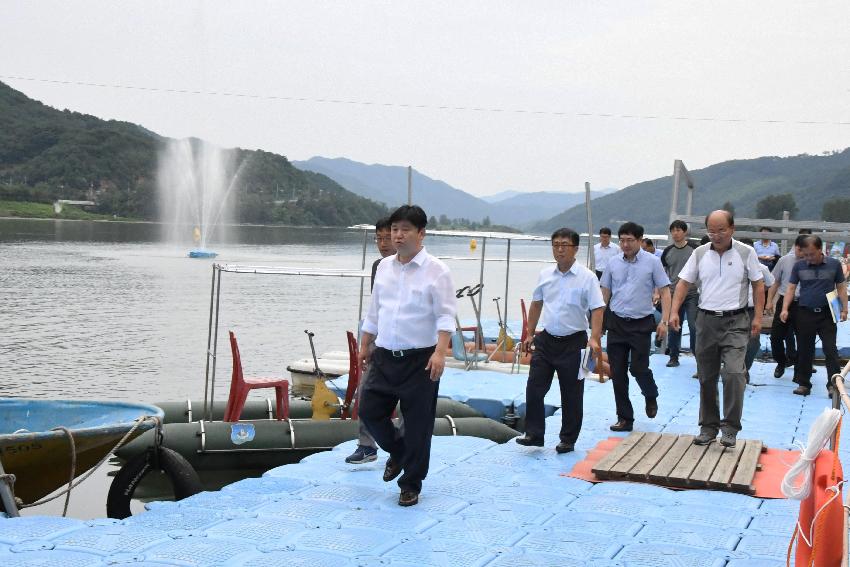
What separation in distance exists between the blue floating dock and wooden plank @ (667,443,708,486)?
0.12 m

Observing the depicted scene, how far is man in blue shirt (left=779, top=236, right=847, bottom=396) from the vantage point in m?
11.6

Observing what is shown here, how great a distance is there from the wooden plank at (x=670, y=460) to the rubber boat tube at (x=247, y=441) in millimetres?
3298

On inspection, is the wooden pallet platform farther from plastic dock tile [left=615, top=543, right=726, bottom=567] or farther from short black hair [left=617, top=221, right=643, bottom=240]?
short black hair [left=617, top=221, right=643, bottom=240]

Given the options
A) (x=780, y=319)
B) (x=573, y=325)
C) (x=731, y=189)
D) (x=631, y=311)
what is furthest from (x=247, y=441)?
(x=731, y=189)

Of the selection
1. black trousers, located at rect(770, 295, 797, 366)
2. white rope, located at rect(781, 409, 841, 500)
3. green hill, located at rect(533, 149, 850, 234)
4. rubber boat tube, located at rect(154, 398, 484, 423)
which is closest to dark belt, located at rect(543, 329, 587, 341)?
rubber boat tube, located at rect(154, 398, 484, 423)

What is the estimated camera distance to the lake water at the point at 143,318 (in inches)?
790

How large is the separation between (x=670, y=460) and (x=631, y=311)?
6.41ft

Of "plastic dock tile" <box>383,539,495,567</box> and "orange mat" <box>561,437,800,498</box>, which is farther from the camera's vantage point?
"orange mat" <box>561,437,800,498</box>

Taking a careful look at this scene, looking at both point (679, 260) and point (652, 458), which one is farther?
point (679, 260)

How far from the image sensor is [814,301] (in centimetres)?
1173

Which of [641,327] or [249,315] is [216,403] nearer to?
[641,327]

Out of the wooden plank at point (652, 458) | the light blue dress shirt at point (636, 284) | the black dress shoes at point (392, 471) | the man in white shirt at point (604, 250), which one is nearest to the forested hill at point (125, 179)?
the man in white shirt at point (604, 250)

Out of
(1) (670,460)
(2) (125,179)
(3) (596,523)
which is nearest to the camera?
(3) (596,523)

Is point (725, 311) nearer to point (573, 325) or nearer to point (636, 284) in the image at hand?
point (573, 325)
